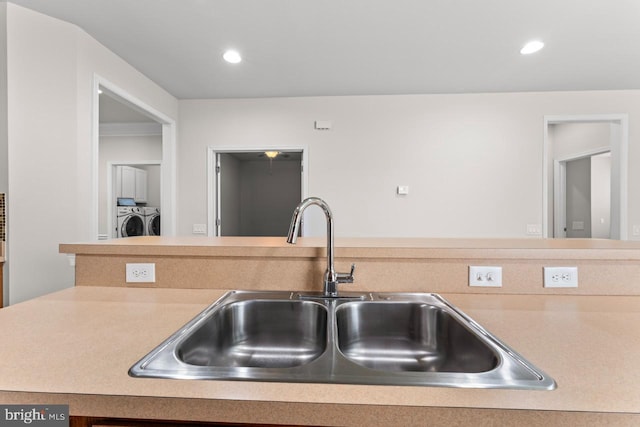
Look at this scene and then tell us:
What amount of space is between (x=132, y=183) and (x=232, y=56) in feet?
13.3

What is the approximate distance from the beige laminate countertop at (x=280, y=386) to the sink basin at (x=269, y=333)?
205mm

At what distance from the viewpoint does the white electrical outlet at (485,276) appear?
1056mm

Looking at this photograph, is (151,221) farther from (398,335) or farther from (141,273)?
(398,335)

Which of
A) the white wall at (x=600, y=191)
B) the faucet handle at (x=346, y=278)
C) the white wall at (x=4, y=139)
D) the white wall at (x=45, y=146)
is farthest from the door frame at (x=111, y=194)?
the white wall at (x=600, y=191)

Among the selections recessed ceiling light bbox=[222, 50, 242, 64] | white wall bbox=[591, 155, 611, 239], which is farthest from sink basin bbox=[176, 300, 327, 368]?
white wall bbox=[591, 155, 611, 239]

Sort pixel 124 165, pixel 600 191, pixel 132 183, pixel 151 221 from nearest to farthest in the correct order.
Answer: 1. pixel 600 191
2. pixel 124 165
3. pixel 132 183
4. pixel 151 221

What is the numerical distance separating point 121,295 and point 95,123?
204cm

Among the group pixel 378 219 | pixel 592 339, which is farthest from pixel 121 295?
pixel 378 219

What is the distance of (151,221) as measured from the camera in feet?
18.7

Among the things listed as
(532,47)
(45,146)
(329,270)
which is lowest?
(329,270)

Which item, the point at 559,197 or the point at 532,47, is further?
the point at 559,197

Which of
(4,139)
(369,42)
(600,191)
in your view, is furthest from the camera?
(600,191)

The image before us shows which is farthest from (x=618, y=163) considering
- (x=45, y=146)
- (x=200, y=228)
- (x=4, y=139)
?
(x=4, y=139)

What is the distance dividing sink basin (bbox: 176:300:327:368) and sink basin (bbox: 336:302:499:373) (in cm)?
9
